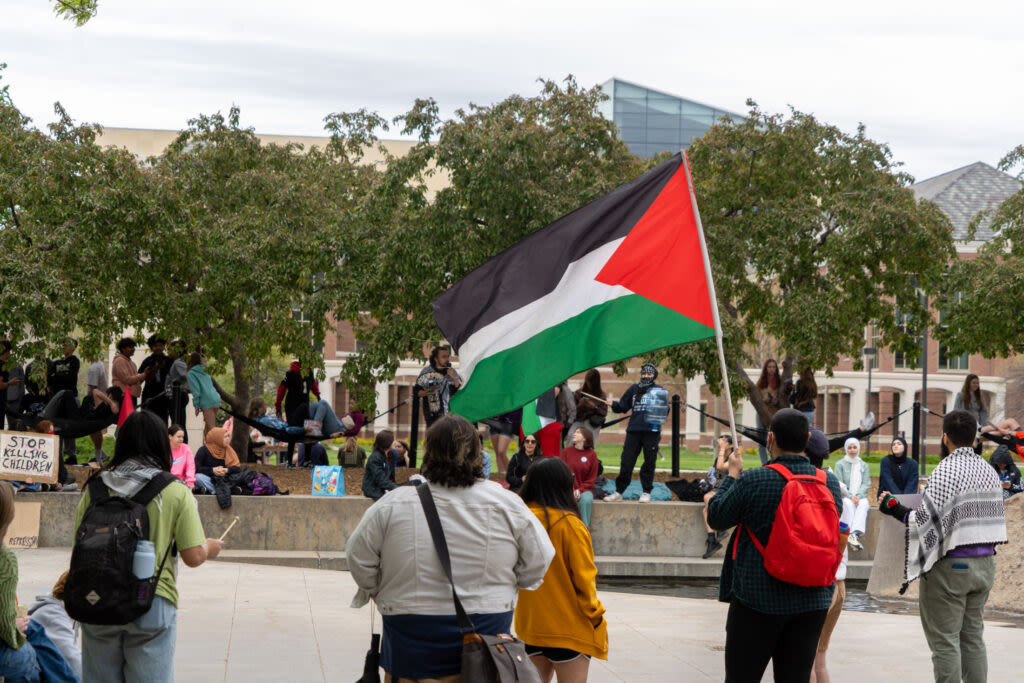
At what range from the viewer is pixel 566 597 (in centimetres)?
548

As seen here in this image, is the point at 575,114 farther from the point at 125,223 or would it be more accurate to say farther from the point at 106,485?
the point at 106,485

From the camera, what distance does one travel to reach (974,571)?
6457 millimetres

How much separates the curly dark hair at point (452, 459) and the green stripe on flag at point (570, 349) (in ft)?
8.58

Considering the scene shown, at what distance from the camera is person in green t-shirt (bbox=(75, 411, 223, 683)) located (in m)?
4.78

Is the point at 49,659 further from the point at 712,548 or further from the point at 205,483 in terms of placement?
the point at 712,548

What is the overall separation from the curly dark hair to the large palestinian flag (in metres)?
2.62

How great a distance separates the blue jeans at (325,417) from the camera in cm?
1892

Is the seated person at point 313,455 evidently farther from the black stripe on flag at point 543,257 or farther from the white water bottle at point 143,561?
the white water bottle at point 143,561

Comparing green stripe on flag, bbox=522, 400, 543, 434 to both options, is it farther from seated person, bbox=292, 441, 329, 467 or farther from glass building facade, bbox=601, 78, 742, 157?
glass building facade, bbox=601, 78, 742, 157

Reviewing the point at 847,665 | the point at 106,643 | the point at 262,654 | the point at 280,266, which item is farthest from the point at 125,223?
the point at 106,643

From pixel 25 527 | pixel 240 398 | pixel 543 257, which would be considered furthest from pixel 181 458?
pixel 240 398

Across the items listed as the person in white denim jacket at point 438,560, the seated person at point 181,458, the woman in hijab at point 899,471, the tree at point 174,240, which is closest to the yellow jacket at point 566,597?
the person in white denim jacket at point 438,560

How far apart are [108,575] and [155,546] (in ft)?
0.77

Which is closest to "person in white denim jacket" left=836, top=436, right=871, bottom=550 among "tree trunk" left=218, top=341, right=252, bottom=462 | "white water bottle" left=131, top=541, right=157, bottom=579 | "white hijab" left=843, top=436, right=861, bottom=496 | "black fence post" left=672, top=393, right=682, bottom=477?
"white hijab" left=843, top=436, right=861, bottom=496
